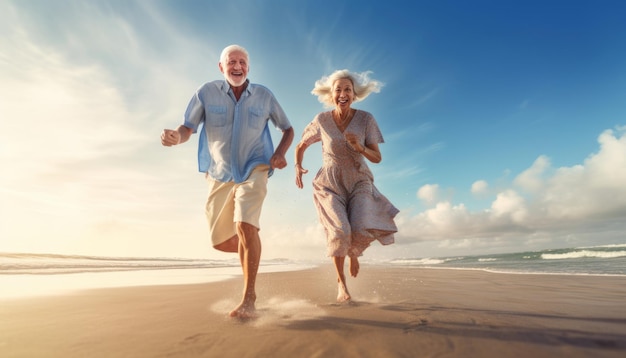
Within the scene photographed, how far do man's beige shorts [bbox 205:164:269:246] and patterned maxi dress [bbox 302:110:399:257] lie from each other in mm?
1004

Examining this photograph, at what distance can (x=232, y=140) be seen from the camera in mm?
4141

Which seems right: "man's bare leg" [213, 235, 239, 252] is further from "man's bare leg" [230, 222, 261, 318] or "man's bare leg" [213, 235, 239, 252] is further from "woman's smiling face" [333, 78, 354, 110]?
"woman's smiling face" [333, 78, 354, 110]

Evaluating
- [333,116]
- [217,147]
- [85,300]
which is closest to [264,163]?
[217,147]

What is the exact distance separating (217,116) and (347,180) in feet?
5.75

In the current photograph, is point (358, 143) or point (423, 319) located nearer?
point (423, 319)

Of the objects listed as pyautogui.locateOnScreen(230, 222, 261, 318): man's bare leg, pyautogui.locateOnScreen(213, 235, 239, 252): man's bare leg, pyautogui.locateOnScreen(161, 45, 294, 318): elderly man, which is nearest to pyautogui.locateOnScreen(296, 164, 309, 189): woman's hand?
pyautogui.locateOnScreen(161, 45, 294, 318): elderly man

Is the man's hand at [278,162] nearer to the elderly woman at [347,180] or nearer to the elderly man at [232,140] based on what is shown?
the elderly man at [232,140]

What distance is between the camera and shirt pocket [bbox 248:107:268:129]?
13.9ft

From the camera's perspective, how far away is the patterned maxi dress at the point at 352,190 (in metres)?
4.64

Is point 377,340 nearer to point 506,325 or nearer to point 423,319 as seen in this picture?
point 423,319

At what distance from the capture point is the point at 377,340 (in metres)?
2.53

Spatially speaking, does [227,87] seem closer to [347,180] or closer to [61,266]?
[347,180]

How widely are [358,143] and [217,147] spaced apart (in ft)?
5.15

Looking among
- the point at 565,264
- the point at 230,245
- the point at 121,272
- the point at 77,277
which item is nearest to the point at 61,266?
the point at 121,272
